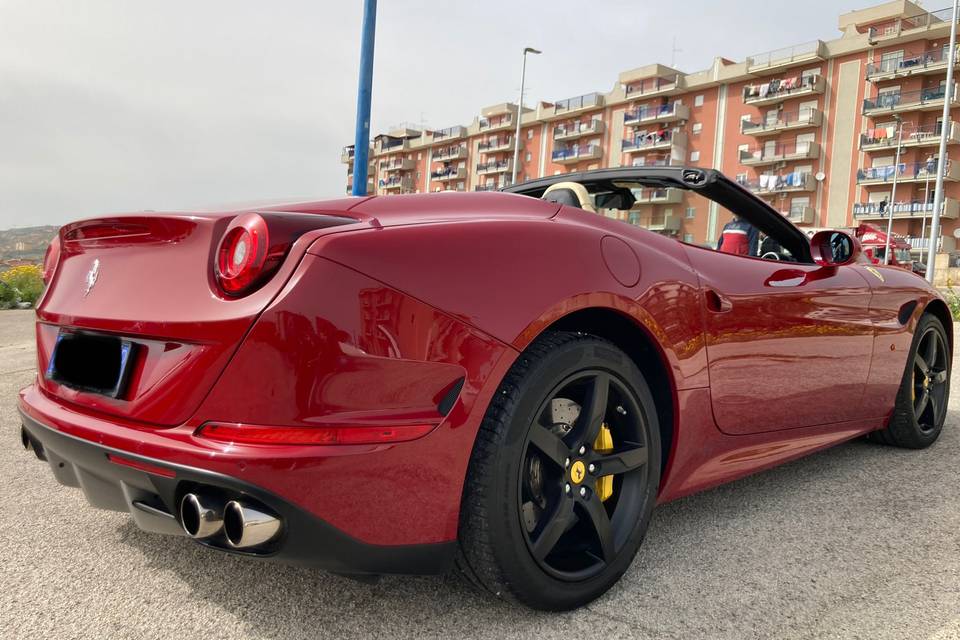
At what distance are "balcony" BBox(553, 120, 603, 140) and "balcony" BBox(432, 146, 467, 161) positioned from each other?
12923 mm

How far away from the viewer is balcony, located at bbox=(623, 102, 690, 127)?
53.0m

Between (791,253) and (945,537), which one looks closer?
(945,537)

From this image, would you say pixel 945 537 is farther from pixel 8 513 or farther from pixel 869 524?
pixel 8 513

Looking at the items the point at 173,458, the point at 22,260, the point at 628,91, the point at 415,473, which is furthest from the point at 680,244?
the point at 628,91

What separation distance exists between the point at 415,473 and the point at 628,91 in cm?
6015

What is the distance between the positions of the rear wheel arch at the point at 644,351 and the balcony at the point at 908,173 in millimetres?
47201

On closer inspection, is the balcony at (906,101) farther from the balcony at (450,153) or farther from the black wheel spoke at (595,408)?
the black wheel spoke at (595,408)

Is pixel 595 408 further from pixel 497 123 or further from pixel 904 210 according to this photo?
pixel 497 123

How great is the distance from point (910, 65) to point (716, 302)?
49.3 m

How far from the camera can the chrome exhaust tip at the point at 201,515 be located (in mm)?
1409

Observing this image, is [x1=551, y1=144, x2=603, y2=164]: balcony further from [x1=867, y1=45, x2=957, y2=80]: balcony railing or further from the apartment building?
[x1=867, y1=45, x2=957, y2=80]: balcony railing

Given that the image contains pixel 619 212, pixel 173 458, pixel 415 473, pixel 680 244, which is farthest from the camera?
pixel 619 212

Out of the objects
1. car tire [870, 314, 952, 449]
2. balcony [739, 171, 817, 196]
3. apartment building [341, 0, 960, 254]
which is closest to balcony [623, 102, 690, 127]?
apartment building [341, 0, 960, 254]

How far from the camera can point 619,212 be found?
2.84 metres
